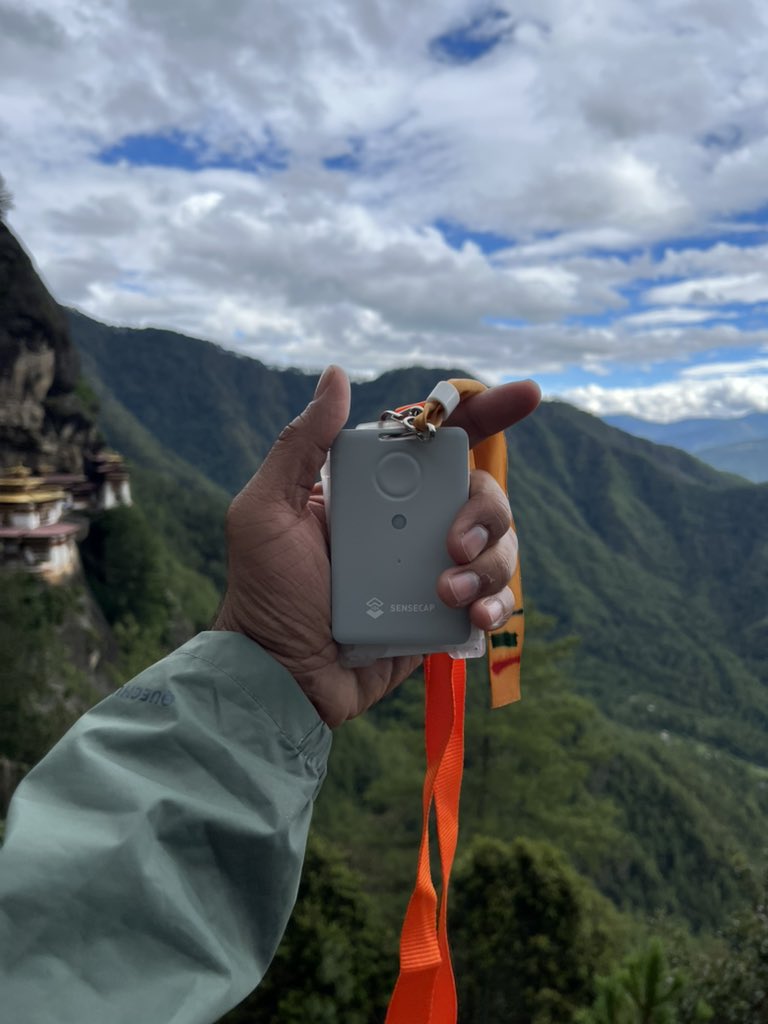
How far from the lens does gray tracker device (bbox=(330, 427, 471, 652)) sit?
7.00ft

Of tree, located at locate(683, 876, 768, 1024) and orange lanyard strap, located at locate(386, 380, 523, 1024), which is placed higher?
orange lanyard strap, located at locate(386, 380, 523, 1024)

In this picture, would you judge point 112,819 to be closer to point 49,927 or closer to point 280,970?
point 49,927

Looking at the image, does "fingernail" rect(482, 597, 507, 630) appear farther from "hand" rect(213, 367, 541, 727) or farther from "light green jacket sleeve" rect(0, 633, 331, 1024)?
"light green jacket sleeve" rect(0, 633, 331, 1024)

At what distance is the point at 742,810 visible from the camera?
84062 millimetres

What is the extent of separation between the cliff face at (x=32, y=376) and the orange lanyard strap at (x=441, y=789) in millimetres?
36302

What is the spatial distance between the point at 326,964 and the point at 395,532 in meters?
10.00

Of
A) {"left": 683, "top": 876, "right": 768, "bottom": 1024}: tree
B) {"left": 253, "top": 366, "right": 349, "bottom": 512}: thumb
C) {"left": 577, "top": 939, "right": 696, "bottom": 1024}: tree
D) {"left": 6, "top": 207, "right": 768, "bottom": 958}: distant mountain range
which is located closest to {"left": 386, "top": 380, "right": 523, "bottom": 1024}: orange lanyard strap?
{"left": 253, "top": 366, "right": 349, "bottom": 512}: thumb

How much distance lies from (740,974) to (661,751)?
268 feet

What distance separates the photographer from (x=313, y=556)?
2324mm

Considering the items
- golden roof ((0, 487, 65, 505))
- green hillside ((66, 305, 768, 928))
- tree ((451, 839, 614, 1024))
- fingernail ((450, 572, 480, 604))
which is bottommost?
green hillside ((66, 305, 768, 928))

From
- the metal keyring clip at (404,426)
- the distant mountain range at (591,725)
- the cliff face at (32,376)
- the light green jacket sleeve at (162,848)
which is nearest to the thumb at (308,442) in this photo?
the metal keyring clip at (404,426)

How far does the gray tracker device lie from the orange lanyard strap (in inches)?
5.5

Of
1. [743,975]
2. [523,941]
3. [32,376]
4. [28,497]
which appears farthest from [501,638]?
[32,376]

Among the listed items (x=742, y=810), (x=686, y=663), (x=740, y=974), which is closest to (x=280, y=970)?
(x=740, y=974)
